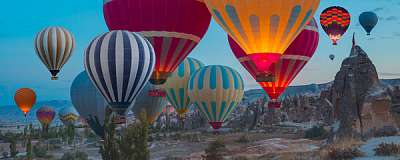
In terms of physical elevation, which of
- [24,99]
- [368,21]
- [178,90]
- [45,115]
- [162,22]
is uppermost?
[368,21]

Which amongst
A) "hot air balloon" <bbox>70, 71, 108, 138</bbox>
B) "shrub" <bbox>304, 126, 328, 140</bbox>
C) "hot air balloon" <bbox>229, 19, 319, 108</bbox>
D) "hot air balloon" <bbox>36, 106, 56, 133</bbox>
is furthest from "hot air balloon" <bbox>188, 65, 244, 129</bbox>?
"hot air balloon" <bbox>36, 106, 56, 133</bbox>

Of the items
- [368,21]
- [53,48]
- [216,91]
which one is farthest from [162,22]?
[368,21]

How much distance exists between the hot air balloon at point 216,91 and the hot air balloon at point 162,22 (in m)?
6.97

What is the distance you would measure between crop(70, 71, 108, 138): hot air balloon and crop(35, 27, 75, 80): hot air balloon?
566cm

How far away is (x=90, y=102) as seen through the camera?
950 inches

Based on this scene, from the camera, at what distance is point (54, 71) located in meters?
30.5

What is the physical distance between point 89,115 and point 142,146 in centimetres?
1143

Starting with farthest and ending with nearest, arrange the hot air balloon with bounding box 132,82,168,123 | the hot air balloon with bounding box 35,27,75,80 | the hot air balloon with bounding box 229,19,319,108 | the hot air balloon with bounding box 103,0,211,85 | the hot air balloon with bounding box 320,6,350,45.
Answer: the hot air balloon with bounding box 35,27,75,80 → the hot air balloon with bounding box 132,82,168,123 → the hot air balloon with bounding box 320,6,350,45 → the hot air balloon with bounding box 229,19,319,108 → the hot air balloon with bounding box 103,0,211,85

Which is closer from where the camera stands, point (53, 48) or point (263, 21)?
point (263, 21)

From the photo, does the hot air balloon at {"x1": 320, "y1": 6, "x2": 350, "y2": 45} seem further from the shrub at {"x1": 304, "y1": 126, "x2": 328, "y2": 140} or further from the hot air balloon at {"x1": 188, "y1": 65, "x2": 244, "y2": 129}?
the shrub at {"x1": 304, "y1": 126, "x2": 328, "y2": 140}

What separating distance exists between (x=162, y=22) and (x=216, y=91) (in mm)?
9027

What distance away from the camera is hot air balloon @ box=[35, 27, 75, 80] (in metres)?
30.6

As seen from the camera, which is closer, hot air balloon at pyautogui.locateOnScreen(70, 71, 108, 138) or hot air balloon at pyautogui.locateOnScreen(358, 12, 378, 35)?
hot air balloon at pyautogui.locateOnScreen(70, 71, 108, 138)

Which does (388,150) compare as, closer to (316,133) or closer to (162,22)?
(162,22)
